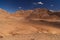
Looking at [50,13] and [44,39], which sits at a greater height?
[50,13]

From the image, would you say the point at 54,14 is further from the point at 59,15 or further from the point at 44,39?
the point at 44,39

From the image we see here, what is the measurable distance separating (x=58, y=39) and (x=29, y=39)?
2.16 m

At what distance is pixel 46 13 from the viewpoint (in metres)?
34.7

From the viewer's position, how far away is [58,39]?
11.8 metres

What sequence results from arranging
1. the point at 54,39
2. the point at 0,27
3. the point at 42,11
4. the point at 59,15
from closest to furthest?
the point at 54,39 → the point at 0,27 → the point at 59,15 → the point at 42,11

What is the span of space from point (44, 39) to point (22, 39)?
1.65m

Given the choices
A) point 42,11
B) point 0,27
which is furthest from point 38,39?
point 42,11

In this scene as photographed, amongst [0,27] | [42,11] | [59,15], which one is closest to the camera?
[0,27]

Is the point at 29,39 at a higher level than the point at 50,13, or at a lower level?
lower

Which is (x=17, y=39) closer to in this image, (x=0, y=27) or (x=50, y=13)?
(x=0, y=27)

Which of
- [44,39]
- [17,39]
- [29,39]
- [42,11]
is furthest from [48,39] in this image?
[42,11]

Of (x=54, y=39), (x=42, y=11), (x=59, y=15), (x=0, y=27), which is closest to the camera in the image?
(x=54, y=39)

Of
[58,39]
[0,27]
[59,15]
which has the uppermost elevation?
[59,15]

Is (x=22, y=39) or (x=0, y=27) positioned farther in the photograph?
(x=0, y=27)
